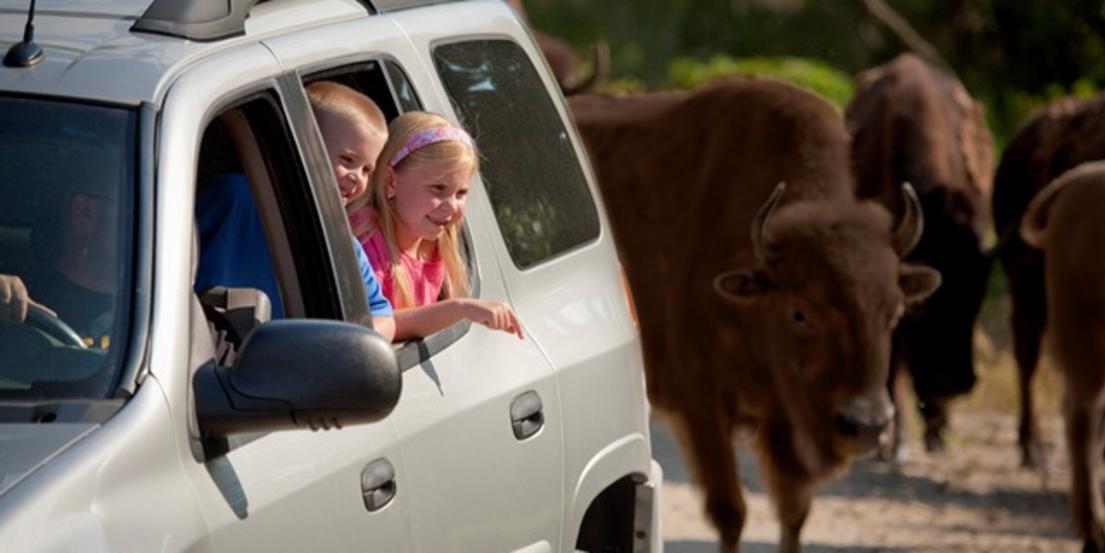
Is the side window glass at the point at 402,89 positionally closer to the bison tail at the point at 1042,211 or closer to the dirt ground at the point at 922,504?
the dirt ground at the point at 922,504

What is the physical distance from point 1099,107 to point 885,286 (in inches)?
173

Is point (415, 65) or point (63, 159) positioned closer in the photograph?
point (63, 159)

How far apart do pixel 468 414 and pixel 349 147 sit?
64 centimetres

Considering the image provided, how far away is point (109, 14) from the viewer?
15.4 ft

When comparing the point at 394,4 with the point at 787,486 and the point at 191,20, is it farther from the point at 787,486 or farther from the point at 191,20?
the point at 787,486

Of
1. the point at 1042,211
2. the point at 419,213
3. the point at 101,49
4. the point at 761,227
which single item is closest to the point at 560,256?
the point at 419,213

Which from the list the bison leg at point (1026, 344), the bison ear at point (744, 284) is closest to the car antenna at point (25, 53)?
the bison ear at point (744, 284)

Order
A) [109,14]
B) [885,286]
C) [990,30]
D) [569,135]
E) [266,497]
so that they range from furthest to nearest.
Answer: [990,30] < [885,286] < [569,135] < [109,14] < [266,497]

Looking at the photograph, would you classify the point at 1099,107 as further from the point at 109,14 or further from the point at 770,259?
the point at 109,14

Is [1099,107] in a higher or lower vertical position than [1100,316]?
lower

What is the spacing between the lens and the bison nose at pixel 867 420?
9977mm

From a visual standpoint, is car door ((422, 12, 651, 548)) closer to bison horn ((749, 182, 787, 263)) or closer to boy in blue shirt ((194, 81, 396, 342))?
boy in blue shirt ((194, 81, 396, 342))

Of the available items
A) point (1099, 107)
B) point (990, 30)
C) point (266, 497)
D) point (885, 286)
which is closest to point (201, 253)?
point (266, 497)

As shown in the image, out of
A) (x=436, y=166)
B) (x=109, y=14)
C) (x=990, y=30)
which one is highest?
(x=109, y=14)
